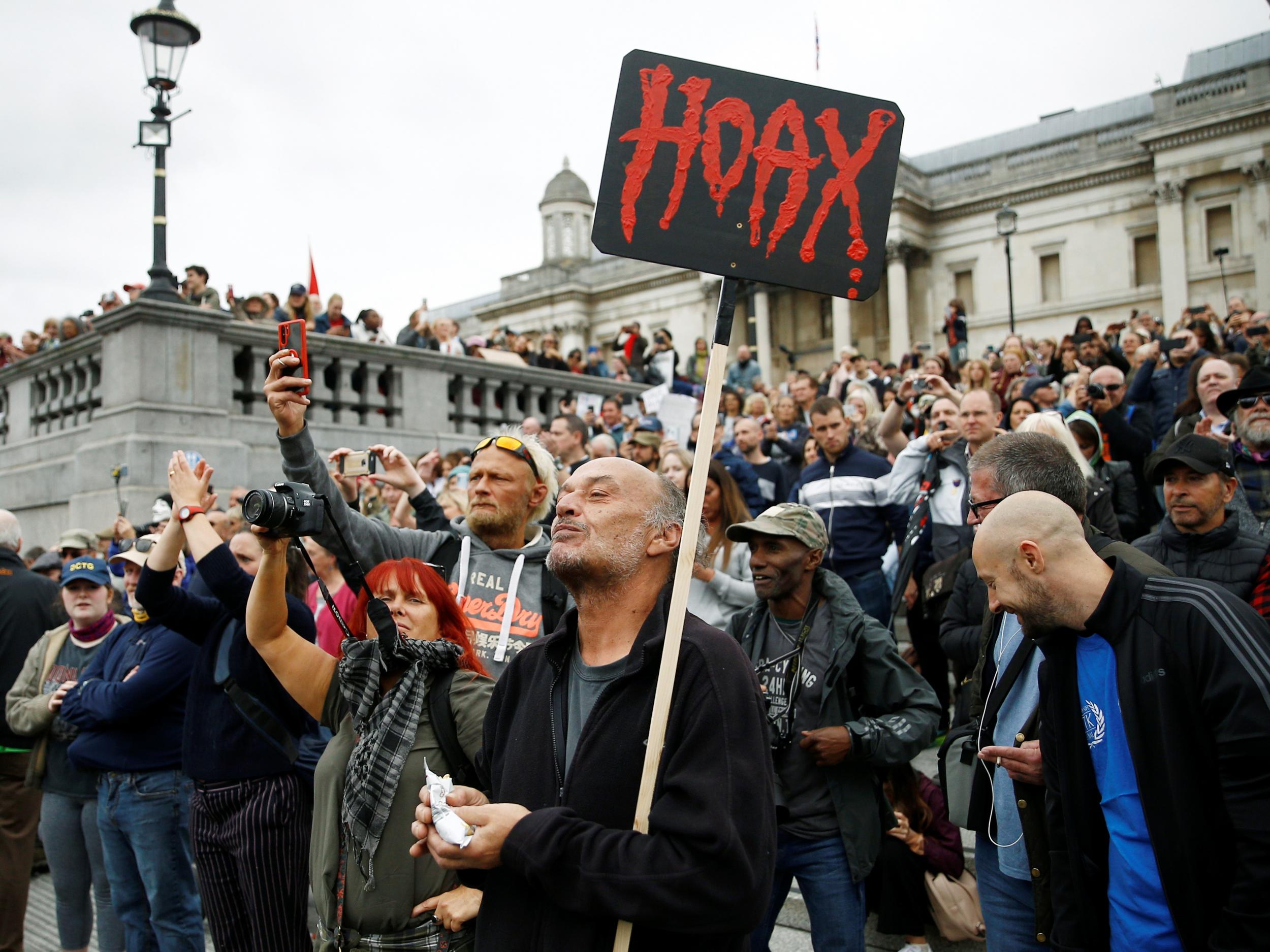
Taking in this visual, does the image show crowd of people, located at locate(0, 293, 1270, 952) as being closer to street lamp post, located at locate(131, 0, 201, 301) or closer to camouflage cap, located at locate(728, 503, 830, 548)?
camouflage cap, located at locate(728, 503, 830, 548)

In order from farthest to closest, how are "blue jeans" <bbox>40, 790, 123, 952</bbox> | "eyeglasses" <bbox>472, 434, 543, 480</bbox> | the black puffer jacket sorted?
"blue jeans" <bbox>40, 790, 123, 952</bbox>
"eyeglasses" <bbox>472, 434, 543, 480</bbox>
the black puffer jacket

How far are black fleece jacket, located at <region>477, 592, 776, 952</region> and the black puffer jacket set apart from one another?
2.33 metres

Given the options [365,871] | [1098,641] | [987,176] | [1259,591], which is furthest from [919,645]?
[987,176]

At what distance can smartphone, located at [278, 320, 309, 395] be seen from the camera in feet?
11.2

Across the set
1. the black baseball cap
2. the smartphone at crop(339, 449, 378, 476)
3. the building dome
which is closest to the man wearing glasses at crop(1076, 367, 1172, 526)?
the black baseball cap

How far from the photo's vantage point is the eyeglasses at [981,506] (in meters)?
3.35

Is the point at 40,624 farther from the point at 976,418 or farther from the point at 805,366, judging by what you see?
the point at 805,366

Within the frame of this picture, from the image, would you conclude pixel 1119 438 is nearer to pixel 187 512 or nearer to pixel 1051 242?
pixel 187 512

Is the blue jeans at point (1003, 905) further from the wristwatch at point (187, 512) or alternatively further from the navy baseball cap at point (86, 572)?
the navy baseball cap at point (86, 572)

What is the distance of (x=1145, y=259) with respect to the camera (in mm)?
43875

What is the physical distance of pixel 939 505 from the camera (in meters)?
5.86

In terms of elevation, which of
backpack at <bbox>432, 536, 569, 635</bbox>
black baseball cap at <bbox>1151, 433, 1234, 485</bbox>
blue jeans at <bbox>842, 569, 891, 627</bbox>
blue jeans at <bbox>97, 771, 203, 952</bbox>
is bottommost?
blue jeans at <bbox>97, 771, 203, 952</bbox>

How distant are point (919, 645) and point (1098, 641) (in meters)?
3.84

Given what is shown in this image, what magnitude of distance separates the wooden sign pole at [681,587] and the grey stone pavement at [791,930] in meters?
2.71
